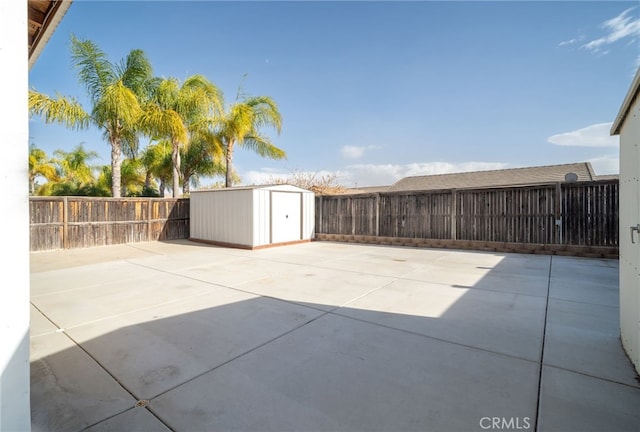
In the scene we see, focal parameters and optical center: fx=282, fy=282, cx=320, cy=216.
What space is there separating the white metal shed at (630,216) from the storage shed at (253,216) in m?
7.73

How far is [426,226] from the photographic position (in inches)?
350

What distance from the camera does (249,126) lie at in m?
12.9

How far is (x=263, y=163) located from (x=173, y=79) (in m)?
5.37

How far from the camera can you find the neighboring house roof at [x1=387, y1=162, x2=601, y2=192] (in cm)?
1426

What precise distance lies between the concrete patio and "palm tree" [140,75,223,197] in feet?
28.4

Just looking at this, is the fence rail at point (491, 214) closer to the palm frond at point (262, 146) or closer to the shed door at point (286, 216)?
the shed door at point (286, 216)

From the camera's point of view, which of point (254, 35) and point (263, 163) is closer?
point (254, 35)

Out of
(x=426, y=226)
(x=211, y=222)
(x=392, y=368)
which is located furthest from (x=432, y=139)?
(x=392, y=368)

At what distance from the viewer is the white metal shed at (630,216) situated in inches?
75.1

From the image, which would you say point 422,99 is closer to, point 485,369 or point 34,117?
point 485,369

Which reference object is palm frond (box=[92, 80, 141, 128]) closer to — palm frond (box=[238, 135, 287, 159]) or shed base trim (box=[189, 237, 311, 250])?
palm frond (box=[238, 135, 287, 159])

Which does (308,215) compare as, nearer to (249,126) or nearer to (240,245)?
(240,245)

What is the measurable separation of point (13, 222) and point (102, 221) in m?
10.3

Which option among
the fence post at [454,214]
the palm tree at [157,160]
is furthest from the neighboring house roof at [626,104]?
the palm tree at [157,160]
